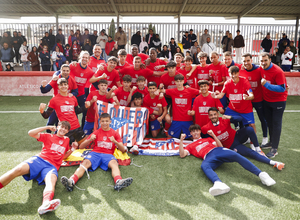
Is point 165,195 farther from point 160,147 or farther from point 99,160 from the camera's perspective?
point 160,147

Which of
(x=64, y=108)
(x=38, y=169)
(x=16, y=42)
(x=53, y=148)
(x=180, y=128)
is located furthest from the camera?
(x=16, y=42)

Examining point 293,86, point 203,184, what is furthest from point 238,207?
point 293,86

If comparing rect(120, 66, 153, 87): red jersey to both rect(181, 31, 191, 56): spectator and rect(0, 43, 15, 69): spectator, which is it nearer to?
rect(181, 31, 191, 56): spectator

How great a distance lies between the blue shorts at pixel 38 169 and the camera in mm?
3312

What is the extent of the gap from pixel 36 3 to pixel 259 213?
665 inches

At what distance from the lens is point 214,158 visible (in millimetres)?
3840

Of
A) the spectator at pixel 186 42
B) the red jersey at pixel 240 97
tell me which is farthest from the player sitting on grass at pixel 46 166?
the spectator at pixel 186 42

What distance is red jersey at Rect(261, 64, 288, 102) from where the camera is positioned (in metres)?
4.38

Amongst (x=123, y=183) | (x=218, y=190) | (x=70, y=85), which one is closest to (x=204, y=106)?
(x=218, y=190)

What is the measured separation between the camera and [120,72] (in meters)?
6.42

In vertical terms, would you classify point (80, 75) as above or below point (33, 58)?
below

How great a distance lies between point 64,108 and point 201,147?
3111mm

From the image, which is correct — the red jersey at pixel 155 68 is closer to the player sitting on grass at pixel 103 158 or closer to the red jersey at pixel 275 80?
the player sitting on grass at pixel 103 158

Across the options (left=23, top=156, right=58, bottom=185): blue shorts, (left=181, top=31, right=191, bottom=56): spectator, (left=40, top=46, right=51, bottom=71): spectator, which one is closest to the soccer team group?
(left=23, top=156, right=58, bottom=185): blue shorts
